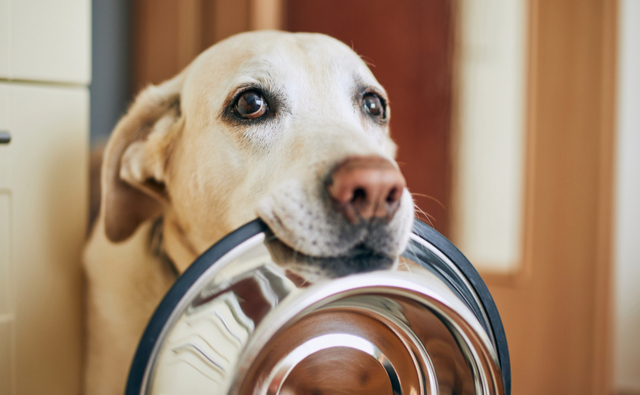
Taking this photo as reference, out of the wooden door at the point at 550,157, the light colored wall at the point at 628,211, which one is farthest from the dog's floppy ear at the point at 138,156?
the light colored wall at the point at 628,211

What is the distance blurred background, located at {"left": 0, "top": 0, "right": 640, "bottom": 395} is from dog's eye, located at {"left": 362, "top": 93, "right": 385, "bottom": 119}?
1.16 ft

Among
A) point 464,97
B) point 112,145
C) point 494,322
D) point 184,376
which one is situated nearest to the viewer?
point 184,376

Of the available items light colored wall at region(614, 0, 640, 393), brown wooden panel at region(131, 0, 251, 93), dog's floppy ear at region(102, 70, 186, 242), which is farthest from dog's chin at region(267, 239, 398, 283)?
light colored wall at region(614, 0, 640, 393)

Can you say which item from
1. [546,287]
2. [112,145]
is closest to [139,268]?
[112,145]

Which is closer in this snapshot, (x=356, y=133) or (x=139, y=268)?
(x=356, y=133)

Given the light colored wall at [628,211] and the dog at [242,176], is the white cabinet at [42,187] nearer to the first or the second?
the dog at [242,176]

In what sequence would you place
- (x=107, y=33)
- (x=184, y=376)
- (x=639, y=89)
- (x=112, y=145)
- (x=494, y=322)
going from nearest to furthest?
(x=184, y=376) < (x=494, y=322) < (x=112, y=145) < (x=107, y=33) < (x=639, y=89)

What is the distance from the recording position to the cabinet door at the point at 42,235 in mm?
655

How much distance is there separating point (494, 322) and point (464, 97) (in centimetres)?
140

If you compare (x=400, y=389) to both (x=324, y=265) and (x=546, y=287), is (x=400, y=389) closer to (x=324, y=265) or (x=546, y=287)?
(x=324, y=265)

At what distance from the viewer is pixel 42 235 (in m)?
0.71

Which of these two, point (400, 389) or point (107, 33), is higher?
point (107, 33)

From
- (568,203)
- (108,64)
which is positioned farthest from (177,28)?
(568,203)

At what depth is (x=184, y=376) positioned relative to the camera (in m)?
0.48
